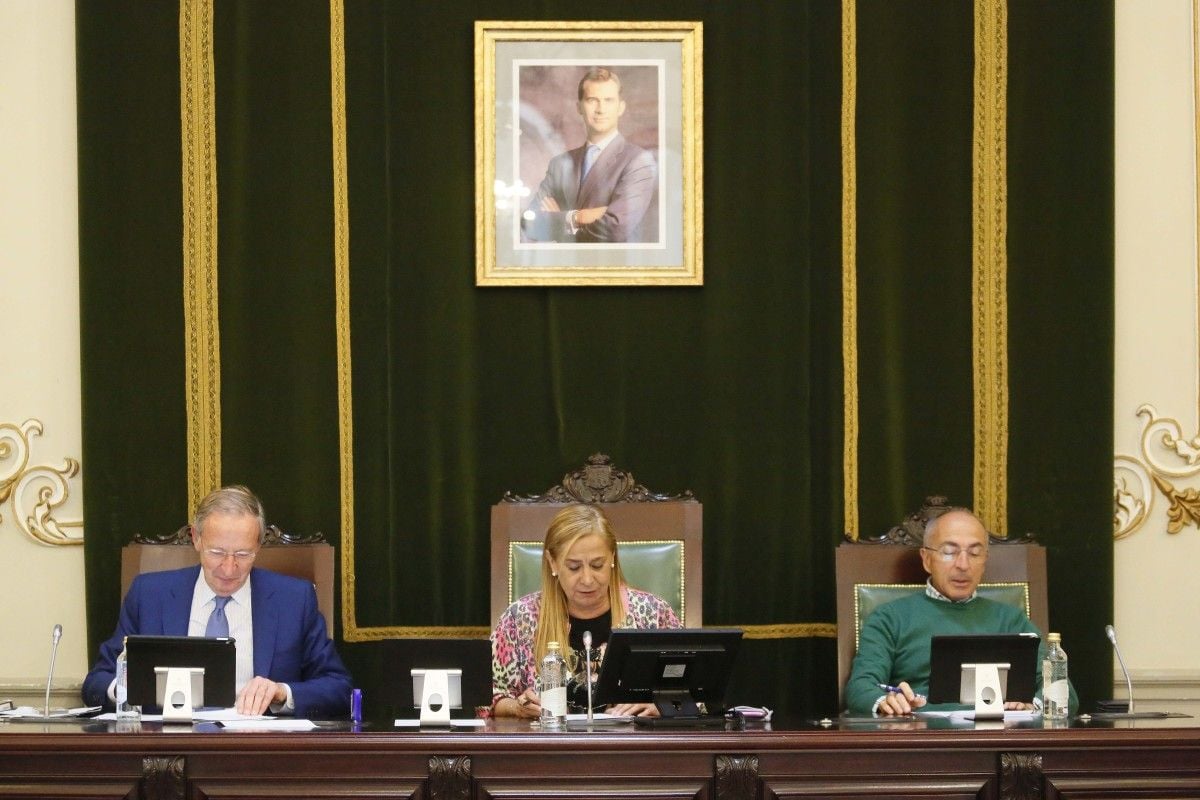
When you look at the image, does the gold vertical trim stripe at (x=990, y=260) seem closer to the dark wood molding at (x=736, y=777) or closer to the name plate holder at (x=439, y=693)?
the dark wood molding at (x=736, y=777)

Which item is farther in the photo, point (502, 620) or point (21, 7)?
point (21, 7)

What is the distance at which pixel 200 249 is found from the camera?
480 cm

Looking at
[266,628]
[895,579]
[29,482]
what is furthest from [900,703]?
[29,482]

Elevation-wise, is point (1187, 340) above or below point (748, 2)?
below

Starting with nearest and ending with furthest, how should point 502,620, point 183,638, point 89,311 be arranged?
1. point 183,638
2. point 502,620
3. point 89,311

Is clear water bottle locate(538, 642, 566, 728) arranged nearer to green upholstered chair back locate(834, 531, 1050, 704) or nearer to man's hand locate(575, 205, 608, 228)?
green upholstered chair back locate(834, 531, 1050, 704)

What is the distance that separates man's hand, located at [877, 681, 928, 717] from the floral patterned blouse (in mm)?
669

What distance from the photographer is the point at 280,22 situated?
4836mm

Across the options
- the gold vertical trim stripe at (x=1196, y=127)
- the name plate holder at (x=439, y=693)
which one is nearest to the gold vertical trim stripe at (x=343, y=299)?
the name plate holder at (x=439, y=693)

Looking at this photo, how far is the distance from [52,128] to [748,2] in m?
2.33

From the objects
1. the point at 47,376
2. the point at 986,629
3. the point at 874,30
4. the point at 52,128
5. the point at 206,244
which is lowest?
the point at 986,629

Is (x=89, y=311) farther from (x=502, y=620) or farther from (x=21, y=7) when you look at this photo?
(x=502, y=620)

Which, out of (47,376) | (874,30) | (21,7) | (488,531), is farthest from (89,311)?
(874,30)

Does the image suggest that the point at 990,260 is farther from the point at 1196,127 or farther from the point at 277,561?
the point at 277,561
